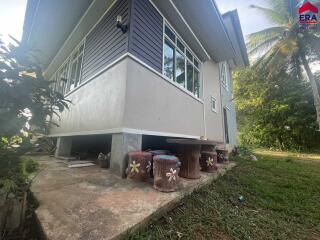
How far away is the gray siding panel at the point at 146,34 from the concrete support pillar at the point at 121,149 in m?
1.76

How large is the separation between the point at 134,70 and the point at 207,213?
2.84m

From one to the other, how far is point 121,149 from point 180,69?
11.7 ft

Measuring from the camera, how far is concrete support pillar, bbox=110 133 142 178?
307 cm

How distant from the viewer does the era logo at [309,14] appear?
37.9 ft

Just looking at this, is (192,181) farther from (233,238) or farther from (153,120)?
(153,120)

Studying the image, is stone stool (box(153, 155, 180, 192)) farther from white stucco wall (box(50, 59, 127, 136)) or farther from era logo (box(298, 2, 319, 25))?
era logo (box(298, 2, 319, 25))

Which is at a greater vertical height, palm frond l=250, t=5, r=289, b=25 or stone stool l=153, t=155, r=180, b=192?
palm frond l=250, t=5, r=289, b=25

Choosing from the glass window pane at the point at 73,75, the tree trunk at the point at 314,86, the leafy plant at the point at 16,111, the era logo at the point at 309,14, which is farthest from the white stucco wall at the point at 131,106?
the era logo at the point at 309,14

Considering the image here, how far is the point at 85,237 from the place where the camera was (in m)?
1.33

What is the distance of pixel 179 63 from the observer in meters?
5.56

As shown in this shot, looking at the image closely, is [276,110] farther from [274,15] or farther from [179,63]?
[179,63]

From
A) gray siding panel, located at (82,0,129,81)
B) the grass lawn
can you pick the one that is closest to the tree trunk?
the grass lawn

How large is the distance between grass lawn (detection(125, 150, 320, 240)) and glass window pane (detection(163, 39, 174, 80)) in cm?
315

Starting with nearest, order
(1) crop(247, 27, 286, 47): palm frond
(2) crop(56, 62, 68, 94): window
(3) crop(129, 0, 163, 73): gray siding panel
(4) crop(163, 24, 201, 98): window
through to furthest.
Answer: (3) crop(129, 0, 163, 73): gray siding panel < (4) crop(163, 24, 201, 98): window < (2) crop(56, 62, 68, 94): window < (1) crop(247, 27, 286, 47): palm frond
